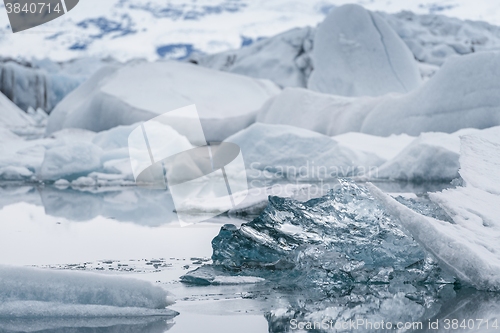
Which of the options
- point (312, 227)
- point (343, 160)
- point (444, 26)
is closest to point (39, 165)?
point (343, 160)

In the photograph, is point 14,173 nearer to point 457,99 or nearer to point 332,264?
point 457,99

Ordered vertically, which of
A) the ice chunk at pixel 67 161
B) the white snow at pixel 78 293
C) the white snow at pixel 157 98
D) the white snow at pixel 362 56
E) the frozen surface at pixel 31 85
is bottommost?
the frozen surface at pixel 31 85

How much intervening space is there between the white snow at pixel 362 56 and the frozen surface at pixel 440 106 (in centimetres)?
187

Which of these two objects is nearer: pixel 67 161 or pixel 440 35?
pixel 67 161

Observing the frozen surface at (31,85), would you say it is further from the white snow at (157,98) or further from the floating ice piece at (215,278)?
the floating ice piece at (215,278)

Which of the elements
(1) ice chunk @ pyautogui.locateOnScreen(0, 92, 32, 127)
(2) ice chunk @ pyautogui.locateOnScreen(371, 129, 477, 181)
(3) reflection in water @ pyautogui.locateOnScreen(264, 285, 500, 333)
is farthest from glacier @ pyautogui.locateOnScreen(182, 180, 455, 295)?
(1) ice chunk @ pyautogui.locateOnScreen(0, 92, 32, 127)

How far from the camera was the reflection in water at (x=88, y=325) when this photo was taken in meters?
1.68

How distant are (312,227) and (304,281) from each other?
1.27 ft

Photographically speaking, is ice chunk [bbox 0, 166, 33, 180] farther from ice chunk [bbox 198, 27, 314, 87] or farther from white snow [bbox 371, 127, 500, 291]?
ice chunk [bbox 198, 27, 314, 87]

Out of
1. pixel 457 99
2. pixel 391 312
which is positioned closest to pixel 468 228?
pixel 391 312

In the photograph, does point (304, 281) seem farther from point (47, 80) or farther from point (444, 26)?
point (444, 26)

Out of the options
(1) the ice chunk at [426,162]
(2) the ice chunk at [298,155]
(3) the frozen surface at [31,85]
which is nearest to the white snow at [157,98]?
(2) the ice chunk at [298,155]

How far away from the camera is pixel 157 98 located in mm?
11031

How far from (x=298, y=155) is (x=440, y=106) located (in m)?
2.00
